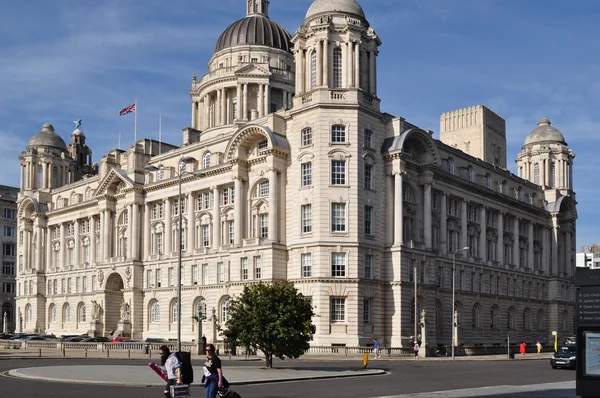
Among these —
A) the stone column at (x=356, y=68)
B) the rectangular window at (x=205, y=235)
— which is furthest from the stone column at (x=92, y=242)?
the stone column at (x=356, y=68)

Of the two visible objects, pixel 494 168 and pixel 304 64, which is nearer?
pixel 304 64

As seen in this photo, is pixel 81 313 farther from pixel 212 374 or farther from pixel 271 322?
pixel 212 374

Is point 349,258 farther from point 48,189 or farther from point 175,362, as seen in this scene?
point 48,189

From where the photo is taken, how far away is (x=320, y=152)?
74688 mm

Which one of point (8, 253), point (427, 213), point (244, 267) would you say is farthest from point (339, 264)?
point (8, 253)

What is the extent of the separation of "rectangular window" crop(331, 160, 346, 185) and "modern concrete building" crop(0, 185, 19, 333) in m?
81.4

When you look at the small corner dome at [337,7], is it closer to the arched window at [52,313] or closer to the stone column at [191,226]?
the stone column at [191,226]

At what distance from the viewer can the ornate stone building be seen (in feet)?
246

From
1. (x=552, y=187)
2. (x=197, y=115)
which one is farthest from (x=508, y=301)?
(x=197, y=115)

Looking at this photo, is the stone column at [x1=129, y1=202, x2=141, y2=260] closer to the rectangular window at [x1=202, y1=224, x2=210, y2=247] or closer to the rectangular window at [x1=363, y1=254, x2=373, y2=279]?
the rectangular window at [x1=202, y1=224, x2=210, y2=247]

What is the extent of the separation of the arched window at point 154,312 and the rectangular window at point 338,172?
30.5 metres

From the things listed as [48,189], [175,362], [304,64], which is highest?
[304,64]

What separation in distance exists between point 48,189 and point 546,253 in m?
72.4

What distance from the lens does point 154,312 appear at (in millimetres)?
94000
